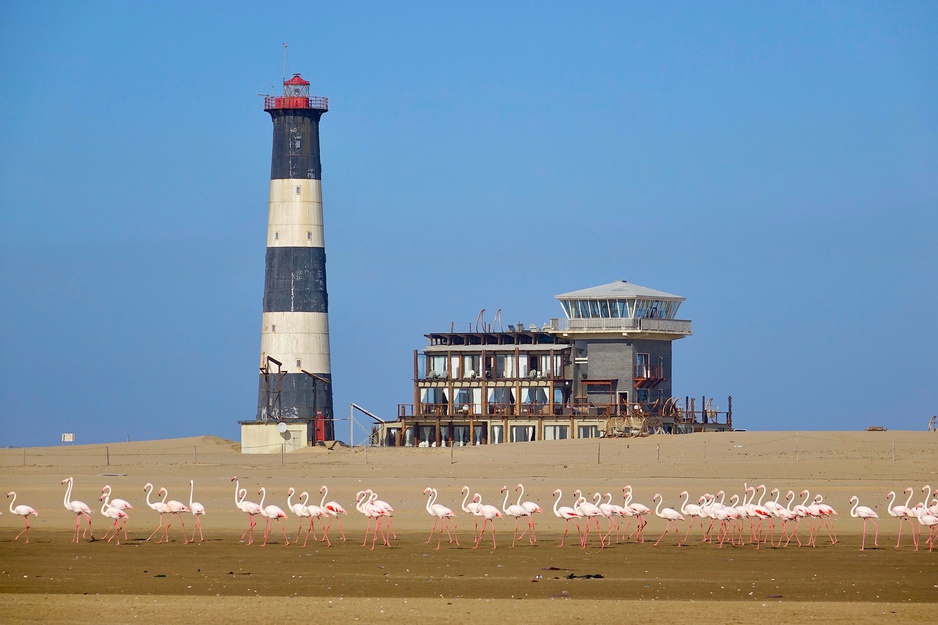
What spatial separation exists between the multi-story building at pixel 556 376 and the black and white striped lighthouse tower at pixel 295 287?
182 inches

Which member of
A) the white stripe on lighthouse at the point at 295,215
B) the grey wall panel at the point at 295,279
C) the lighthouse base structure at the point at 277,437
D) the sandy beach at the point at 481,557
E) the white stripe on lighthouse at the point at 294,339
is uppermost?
the white stripe on lighthouse at the point at 295,215

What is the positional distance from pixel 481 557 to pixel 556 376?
1446 inches

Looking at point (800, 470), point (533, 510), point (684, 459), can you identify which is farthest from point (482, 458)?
point (533, 510)

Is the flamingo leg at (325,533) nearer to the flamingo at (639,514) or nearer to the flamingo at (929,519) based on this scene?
the flamingo at (639,514)

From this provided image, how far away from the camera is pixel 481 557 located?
28.2 meters

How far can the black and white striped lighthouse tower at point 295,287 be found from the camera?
206 ft

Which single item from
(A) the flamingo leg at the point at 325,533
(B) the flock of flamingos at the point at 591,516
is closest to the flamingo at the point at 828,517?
(B) the flock of flamingos at the point at 591,516

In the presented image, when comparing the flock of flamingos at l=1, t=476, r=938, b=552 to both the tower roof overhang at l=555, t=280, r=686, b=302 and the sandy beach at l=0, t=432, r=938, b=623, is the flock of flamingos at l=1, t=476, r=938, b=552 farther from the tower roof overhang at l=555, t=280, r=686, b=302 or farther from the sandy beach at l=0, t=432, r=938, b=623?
the tower roof overhang at l=555, t=280, r=686, b=302

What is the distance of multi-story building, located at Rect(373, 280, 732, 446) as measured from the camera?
63.8m

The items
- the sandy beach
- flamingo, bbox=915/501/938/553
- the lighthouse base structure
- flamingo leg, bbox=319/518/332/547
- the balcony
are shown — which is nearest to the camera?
the sandy beach

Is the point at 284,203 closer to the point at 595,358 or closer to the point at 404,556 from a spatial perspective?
the point at 595,358

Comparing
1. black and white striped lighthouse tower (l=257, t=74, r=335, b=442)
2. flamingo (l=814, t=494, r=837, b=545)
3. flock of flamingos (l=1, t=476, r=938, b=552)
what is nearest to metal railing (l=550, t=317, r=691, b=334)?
black and white striped lighthouse tower (l=257, t=74, r=335, b=442)

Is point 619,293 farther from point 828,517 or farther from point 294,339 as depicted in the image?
point 828,517

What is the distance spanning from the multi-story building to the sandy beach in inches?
520
